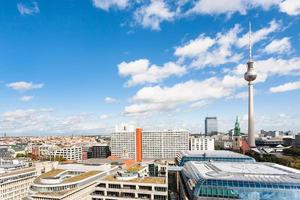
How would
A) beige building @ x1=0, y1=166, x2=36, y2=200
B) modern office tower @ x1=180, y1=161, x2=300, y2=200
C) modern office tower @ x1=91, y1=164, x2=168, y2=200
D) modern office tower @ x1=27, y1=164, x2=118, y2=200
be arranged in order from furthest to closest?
beige building @ x1=0, y1=166, x2=36, y2=200
modern office tower @ x1=91, y1=164, x2=168, y2=200
modern office tower @ x1=27, y1=164, x2=118, y2=200
modern office tower @ x1=180, y1=161, x2=300, y2=200

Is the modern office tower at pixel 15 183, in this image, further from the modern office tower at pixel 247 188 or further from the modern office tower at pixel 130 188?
the modern office tower at pixel 247 188

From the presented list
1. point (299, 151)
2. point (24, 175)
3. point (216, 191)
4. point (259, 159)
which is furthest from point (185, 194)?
point (299, 151)

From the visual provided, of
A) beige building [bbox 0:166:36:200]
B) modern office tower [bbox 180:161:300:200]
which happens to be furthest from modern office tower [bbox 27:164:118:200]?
modern office tower [bbox 180:161:300:200]

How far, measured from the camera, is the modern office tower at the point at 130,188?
8182cm

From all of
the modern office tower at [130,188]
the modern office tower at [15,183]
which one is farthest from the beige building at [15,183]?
the modern office tower at [130,188]

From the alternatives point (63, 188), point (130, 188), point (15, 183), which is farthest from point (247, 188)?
point (15, 183)

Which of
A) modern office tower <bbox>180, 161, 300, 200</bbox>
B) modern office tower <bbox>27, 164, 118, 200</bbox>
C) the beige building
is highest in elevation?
modern office tower <bbox>180, 161, 300, 200</bbox>

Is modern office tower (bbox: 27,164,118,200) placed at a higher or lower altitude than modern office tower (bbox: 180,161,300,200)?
lower

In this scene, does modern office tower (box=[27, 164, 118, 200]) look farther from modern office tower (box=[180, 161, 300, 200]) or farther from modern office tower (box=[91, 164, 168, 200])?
modern office tower (box=[180, 161, 300, 200])

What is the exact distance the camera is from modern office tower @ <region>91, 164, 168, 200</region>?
81825 mm

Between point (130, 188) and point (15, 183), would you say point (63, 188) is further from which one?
point (15, 183)

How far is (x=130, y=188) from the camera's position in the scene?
8500 centimetres

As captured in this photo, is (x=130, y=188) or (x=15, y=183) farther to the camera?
(x=15, y=183)

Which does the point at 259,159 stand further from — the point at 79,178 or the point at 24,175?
the point at 24,175
